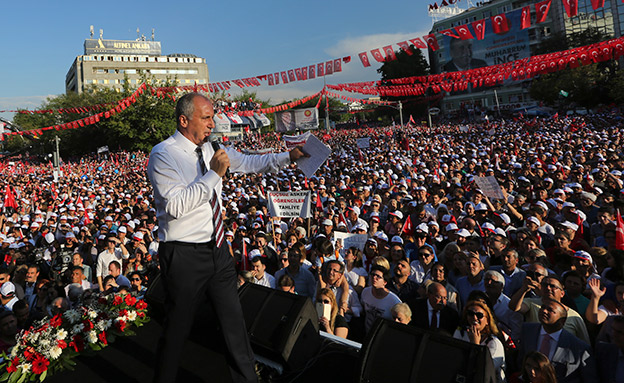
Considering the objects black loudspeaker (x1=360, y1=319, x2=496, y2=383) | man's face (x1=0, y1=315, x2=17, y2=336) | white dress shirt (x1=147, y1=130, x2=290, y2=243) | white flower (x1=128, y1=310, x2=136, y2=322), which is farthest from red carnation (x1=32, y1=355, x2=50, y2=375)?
man's face (x1=0, y1=315, x2=17, y2=336)

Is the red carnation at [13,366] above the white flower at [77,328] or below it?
below

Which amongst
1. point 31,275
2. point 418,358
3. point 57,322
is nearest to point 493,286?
point 418,358

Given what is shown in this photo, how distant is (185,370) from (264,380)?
57cm

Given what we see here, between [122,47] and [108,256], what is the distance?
108274 mm

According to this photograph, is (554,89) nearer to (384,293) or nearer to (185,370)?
(384,293)

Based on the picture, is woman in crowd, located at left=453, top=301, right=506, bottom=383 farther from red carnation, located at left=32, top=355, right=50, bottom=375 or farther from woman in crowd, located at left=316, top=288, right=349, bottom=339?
red carnation, located at left=32, top=355, right=50, bottom=375

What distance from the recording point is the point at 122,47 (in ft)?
335

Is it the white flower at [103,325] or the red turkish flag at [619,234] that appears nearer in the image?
the white flower at [103,325]

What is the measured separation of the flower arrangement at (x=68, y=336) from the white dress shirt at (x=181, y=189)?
5.50ft

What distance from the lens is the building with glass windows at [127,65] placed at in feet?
292

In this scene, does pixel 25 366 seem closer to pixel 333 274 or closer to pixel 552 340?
pixel 333 274

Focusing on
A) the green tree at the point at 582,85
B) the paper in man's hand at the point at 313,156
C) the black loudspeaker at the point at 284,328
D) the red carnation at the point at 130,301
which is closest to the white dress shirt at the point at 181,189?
the paper in man's hand at the point at 313,156

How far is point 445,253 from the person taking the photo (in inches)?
260

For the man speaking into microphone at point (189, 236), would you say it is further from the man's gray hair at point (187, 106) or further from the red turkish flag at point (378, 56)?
the red turkish flag at point (378, 56)
